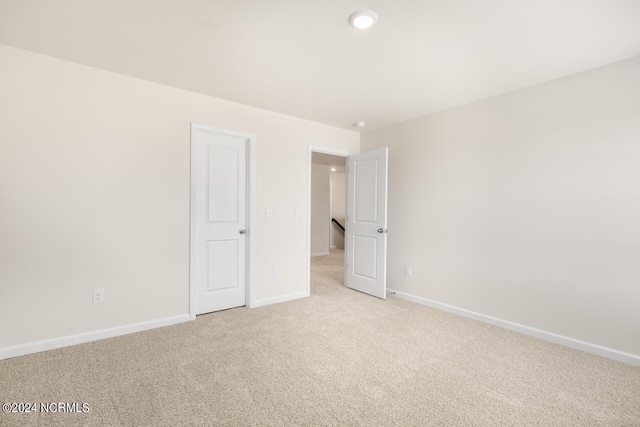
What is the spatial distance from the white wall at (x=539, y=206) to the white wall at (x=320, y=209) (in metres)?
3.96

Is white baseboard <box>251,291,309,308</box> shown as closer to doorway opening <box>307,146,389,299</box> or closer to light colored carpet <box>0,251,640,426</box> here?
doorway opening <box>307,146,389,299</box>

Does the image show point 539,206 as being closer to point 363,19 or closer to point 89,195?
point 363,19

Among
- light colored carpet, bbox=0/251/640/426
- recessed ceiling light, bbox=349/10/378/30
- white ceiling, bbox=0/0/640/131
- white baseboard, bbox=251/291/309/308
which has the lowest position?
light colored carpet, bbox=0/251/640/426

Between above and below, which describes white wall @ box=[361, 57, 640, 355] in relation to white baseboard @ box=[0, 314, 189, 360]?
above

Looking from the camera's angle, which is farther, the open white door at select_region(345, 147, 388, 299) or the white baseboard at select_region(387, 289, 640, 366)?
the open white door at select_region(345, 147, 388, 299)

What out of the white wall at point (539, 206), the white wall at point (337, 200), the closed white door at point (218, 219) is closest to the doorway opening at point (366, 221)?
the white wall at point (539, 206)

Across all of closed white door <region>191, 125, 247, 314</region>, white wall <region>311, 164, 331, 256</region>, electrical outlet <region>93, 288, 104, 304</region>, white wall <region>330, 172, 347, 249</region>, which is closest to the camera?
electrical outlet <region>93, 288, 104, 304</region>

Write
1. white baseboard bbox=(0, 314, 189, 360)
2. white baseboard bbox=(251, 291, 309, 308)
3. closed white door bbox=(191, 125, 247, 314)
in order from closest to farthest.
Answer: white baseboard bbox=(0, 314, 189, 360)
closed white door bbox=(191, 125, 247, 314)
white baseboard bbox=(251, 291, 309, 308)

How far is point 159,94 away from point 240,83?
827 millimetres

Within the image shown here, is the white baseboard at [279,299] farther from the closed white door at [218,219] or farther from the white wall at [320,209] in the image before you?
the white wall at [320,209]

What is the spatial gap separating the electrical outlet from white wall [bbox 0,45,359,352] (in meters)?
0.05

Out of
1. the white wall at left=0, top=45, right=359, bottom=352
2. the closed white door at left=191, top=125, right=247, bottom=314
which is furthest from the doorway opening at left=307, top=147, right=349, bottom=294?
the white wall at left=0, top=45, right=359, bottom=352

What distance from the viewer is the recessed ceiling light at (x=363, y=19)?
1.78 metres

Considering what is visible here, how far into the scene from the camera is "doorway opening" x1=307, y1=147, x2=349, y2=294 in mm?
5438
